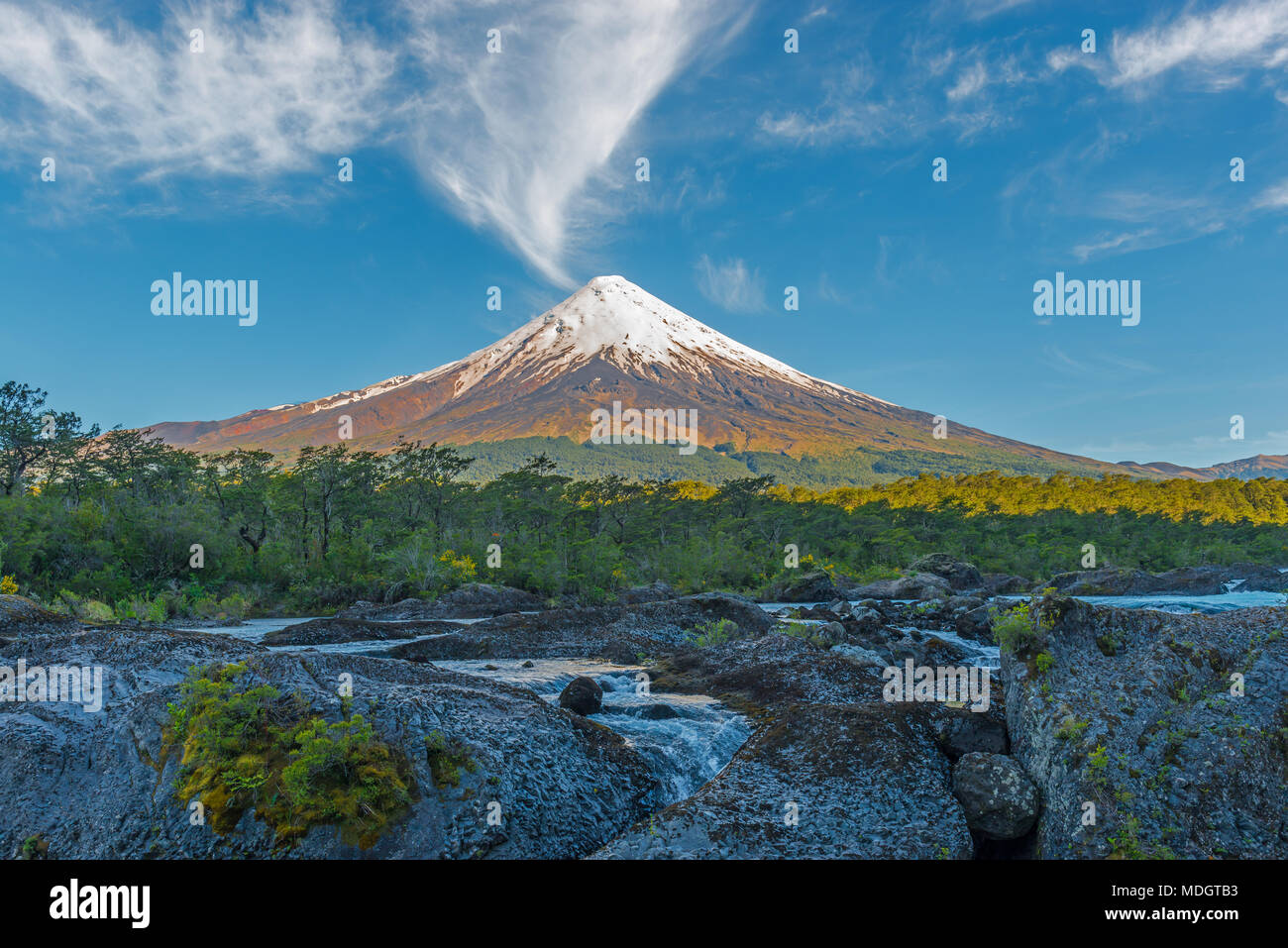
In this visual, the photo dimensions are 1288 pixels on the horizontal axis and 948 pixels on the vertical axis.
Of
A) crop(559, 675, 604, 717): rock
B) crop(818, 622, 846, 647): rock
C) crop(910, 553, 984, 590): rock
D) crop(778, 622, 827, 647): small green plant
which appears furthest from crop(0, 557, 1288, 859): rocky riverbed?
crop(910, 553, 984, 590): rock

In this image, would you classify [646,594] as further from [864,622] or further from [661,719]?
[661,719]

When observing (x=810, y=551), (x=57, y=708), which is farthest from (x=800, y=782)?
(x=810, y=551)

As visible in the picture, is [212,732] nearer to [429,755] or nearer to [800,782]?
[429,755]

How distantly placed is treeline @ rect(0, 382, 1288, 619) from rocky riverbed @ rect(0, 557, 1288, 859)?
73.6 feet

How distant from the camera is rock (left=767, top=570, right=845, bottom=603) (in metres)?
41.0

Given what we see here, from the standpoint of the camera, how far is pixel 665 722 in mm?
10969

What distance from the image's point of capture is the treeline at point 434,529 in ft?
112

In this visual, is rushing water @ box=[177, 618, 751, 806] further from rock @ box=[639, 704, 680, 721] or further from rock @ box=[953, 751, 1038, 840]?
rock @ box=[953, 751, 1038, 840]

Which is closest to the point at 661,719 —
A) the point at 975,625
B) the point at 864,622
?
the point at 864,622

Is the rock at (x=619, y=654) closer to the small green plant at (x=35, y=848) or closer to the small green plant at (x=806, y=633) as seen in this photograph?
the small green plant at (x=806, y=633)

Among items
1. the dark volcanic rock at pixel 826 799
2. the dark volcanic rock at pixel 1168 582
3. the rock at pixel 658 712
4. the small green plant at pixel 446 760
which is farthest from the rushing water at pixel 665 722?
the dark volcanic rock at pixel 1168 582

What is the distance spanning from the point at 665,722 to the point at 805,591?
1268 inches

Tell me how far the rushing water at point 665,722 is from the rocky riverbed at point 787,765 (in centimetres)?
9
